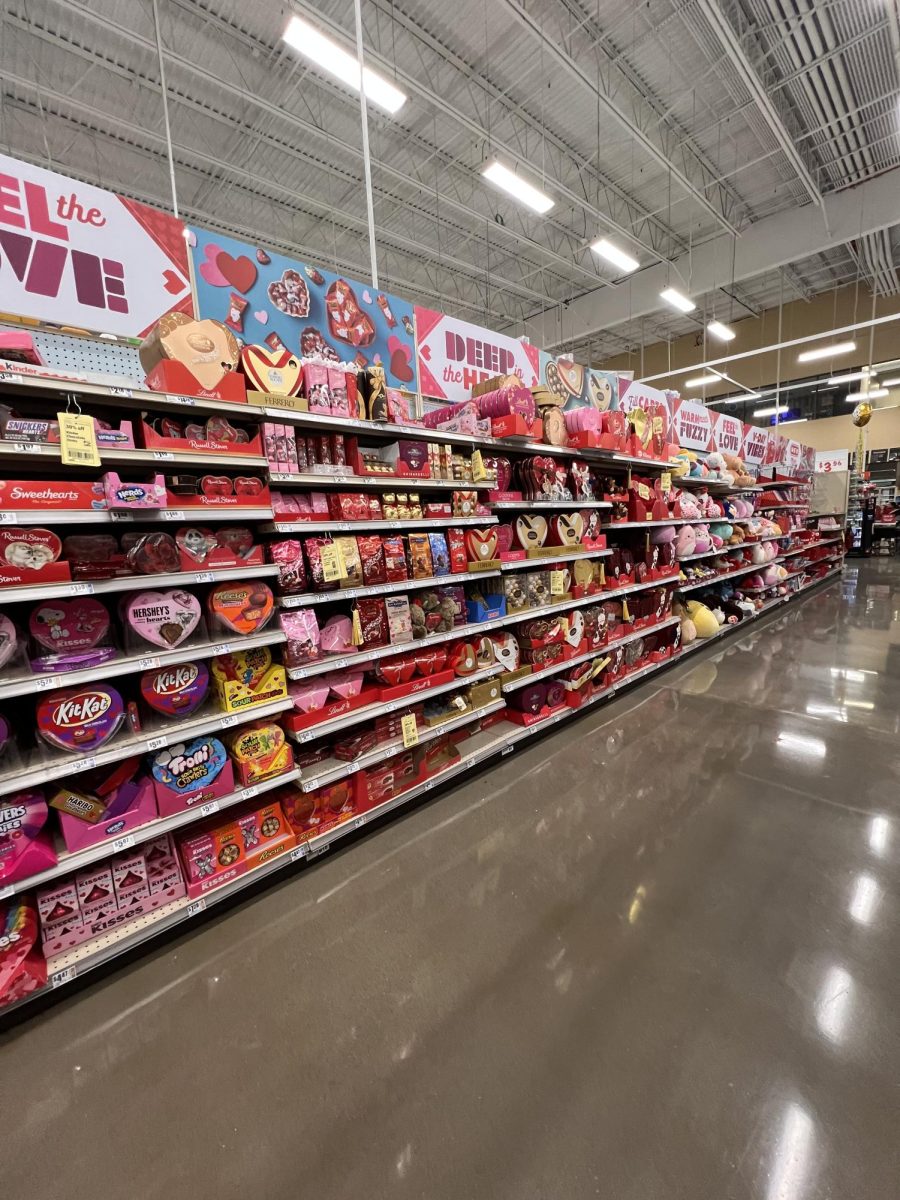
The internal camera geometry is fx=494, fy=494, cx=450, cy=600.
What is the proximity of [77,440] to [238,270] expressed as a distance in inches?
50.6

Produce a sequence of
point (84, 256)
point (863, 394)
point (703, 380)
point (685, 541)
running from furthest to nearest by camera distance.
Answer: point (703, 380)
point (863, 394)
point (685, 541)
point (84, 256)

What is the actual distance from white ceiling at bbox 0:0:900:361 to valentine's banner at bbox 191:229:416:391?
11.6 feet

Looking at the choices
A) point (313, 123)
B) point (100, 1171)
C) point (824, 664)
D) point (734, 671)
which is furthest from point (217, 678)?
point (313, 123)

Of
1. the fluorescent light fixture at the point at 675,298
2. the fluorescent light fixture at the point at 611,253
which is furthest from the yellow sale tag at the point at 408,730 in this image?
the fluorescent light fixture at the point at 675,298

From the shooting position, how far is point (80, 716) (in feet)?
5.35

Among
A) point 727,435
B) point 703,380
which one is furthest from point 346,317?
point 703,380

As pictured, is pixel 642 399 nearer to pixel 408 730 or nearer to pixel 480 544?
pixel 480 544

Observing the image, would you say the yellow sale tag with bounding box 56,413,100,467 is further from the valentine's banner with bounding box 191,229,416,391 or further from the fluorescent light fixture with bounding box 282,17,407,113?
the fluorescent light fixture with bounding box 282,17,407,113

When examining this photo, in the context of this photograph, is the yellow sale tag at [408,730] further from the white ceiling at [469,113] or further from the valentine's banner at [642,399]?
the white ceiling at [469,113]

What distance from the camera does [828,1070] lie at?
1.39 metres

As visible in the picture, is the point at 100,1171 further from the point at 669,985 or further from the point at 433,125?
the point at 433,125

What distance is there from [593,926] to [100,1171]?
1.59 meters

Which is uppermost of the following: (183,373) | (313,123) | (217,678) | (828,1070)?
(313,123)

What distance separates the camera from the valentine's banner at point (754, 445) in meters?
7.50
